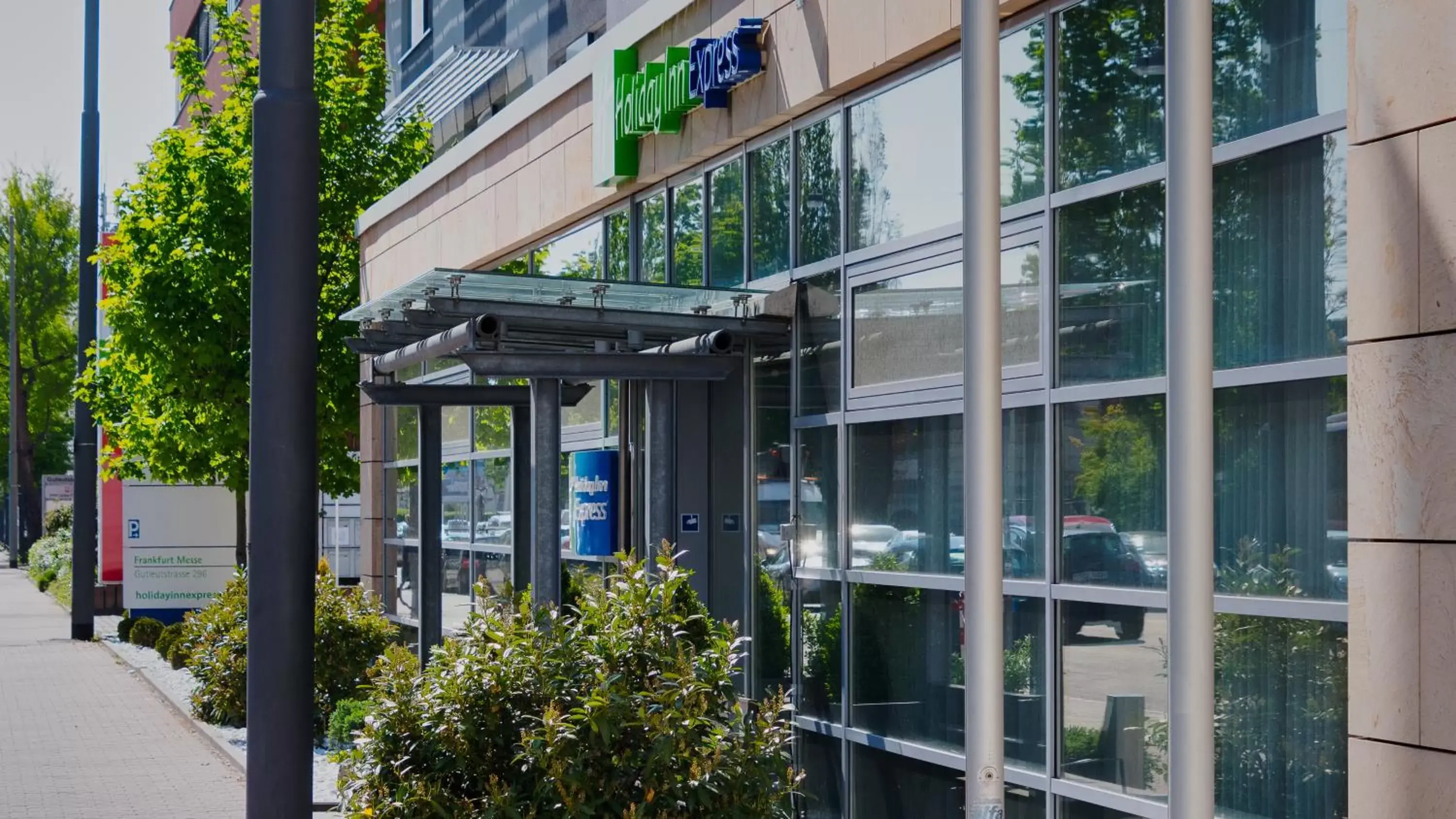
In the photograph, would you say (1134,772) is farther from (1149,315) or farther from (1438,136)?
(1438,136)

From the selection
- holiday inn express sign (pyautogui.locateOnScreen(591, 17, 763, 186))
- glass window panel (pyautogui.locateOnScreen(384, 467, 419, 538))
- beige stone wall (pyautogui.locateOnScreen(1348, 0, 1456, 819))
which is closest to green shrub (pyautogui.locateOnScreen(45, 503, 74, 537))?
glass window panel (pyautogui.locateOnScreen(384, 467, 419, 538))

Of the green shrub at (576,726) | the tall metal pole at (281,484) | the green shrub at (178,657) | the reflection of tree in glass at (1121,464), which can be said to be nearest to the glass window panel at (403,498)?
the green shrub at (178,657)

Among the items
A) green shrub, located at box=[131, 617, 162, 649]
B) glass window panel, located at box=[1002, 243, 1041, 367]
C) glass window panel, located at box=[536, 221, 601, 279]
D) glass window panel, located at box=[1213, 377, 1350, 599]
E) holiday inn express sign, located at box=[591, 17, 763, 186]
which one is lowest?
green shrub, located at box=[131, 617, 162, 649]

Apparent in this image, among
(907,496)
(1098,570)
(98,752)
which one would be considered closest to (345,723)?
(98,752)

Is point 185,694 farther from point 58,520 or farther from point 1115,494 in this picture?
point 58,520

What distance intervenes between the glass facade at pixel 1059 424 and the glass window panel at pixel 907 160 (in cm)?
2

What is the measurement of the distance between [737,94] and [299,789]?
5574 millimetres

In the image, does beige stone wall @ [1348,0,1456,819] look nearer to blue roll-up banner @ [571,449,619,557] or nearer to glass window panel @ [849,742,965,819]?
glass window panel @ [849,742,965,819]

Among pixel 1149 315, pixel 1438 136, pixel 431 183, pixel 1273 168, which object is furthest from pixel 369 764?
pixel 431 183

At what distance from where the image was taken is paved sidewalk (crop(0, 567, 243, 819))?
1159 centimetres

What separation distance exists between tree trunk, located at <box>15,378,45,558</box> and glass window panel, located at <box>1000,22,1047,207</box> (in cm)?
5280

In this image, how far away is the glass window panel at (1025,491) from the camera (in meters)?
7.27

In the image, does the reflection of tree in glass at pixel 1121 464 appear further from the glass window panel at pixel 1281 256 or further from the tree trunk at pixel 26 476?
the tree trunk at pixel 26 476

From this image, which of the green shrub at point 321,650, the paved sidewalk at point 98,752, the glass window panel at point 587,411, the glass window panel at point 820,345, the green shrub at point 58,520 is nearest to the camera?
the glass window panel at point 820,345
